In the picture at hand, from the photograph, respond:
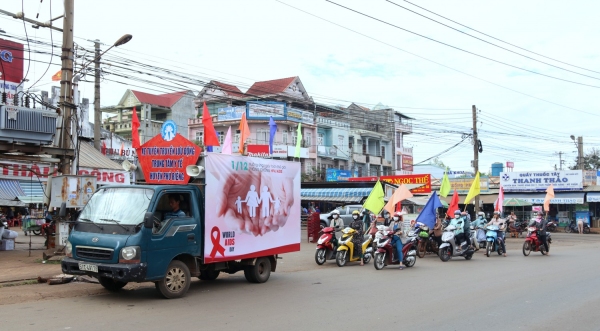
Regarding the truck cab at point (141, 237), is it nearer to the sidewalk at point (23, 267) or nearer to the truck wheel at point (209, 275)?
the truck wheel at point (209, 275)

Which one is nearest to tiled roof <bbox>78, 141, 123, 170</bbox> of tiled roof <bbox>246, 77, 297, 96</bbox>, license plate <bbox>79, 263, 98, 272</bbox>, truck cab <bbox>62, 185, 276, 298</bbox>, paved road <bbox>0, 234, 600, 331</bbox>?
paved road <bbox>0, 234, 600, 331</bbox>

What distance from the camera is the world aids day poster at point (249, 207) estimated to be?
32.5ft

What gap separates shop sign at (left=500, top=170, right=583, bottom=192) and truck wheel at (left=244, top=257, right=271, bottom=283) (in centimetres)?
3253

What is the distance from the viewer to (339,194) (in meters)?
34.2

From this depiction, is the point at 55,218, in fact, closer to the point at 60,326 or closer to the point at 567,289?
the point at 60,326

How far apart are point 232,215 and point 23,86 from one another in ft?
39.4

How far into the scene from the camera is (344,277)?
1259 centimetres

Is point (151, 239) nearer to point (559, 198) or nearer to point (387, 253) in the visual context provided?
point (387, 253)

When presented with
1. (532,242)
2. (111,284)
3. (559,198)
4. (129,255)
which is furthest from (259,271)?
(559,198)

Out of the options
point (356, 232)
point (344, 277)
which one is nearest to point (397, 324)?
point (344, 277)

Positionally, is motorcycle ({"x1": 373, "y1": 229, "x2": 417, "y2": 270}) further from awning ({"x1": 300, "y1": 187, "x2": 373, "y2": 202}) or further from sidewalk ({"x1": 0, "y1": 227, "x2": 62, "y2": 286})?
awning ({"x1": 300, "y1": 187, "x2": 373, "y2": 202})

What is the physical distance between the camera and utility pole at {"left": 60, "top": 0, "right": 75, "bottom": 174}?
13922mm

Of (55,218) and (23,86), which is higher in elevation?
(23,86)

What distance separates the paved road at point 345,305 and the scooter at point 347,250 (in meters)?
1.72
